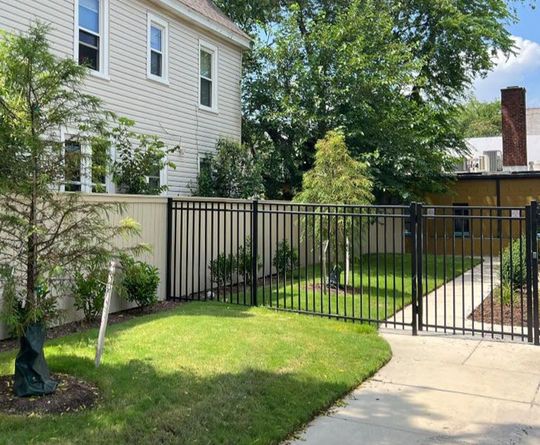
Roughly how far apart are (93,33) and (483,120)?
181 feet

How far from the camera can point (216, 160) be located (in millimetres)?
13836

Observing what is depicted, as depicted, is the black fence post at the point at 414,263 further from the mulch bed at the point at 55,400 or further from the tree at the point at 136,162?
the tree at the point at 136,162

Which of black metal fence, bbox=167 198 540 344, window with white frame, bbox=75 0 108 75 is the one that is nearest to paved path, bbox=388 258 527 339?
black metal fence, bbox=167 198 540 344

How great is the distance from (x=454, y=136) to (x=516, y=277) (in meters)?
10.7

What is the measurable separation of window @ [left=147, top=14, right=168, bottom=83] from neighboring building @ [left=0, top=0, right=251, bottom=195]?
0.9 inches

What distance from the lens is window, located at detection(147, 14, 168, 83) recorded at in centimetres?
1255

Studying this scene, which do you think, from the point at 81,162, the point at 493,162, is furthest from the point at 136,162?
the point at 493,162

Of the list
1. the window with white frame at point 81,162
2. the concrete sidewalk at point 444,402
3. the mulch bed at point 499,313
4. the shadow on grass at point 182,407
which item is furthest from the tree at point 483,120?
the window with white frame at point 81,162

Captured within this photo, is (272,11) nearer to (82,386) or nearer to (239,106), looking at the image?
(239,106)

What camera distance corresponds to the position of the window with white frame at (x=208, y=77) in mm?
14469

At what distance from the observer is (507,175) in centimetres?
1877

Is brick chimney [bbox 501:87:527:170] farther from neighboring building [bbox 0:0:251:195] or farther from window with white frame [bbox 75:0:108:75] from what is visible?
window with white frame [bbox 75:0:108:75]

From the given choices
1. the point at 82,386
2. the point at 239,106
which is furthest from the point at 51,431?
the point at 239,106

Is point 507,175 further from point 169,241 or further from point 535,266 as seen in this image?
point 169,241
